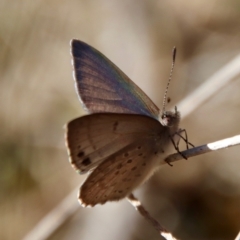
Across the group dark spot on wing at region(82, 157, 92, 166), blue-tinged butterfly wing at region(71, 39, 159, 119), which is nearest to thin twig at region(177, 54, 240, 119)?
blue-tinged butterfly wing at region(71, 39, 159, 119)

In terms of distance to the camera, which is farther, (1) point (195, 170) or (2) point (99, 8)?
(2) point (99, 8)

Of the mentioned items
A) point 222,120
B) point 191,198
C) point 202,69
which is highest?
point 202,69

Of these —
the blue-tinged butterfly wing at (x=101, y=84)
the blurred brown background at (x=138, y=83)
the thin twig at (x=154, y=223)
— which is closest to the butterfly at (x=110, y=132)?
the blue-tinged butterfly wing at (x=101, y=84)

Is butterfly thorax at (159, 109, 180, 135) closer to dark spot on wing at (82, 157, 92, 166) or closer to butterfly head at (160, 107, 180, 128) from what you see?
butterfly head at (160, 107, 180, 128)

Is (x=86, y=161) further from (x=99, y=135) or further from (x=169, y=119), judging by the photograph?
(x=169, y=119)

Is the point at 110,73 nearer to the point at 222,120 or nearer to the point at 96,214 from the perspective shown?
the point at 96,214

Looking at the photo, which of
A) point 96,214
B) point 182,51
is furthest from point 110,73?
point 182,51

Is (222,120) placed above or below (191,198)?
above

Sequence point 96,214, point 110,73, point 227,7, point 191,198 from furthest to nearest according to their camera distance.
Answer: point 227,7 → point 191,198 → point 96,214 → point 110,73
